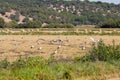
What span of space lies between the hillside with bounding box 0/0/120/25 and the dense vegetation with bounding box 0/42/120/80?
120 meters

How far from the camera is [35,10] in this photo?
15575 centimetres

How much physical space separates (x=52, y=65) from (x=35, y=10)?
457ft

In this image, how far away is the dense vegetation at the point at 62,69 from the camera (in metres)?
15.0

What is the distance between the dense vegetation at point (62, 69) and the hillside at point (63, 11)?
12013cm

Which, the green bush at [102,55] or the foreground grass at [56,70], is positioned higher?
the foreground grass at [56,70]

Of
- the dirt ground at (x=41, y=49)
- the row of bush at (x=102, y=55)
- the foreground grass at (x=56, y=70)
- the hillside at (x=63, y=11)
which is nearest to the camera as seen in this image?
the foreground grass at (x=56, y=70)

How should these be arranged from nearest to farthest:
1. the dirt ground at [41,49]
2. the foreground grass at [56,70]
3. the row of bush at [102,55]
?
1. the foreground grass at [56,70]
2. the row of bush at [102,55]
3. the dirt ground at [41,49]

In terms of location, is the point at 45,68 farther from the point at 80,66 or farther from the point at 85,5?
the point at 85,5

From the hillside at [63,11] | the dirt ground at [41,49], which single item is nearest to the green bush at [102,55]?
the dirt ground at [41,49]

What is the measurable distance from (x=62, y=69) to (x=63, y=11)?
503ft

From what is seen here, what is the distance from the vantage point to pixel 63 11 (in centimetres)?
16912

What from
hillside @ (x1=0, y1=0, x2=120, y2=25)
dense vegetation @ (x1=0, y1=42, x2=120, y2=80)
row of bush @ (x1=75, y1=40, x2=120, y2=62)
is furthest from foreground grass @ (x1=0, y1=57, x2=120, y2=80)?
hillside @ (x1=0, y1=0, x2=120, y2=25)

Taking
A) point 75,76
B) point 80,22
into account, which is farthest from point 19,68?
point 80,22

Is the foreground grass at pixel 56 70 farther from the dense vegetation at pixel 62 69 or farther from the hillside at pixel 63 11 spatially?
the hillside at pixel 63 11
